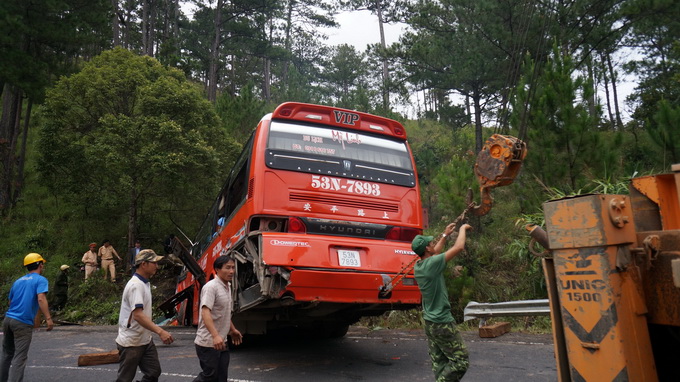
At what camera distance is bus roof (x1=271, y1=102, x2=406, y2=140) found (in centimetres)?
651

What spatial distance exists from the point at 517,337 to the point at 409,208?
3017 millimetres

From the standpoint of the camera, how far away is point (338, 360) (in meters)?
6.50

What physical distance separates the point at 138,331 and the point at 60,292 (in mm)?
11564

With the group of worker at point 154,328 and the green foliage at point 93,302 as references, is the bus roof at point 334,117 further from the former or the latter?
the green foliage at point 93,302

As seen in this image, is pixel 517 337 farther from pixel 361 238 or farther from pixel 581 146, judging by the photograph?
pixel 581 146

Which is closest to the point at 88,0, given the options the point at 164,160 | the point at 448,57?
the point at 164,160

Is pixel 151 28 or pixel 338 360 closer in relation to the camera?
pixel 338 360

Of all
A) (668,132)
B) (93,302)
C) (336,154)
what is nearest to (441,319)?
(336,154)

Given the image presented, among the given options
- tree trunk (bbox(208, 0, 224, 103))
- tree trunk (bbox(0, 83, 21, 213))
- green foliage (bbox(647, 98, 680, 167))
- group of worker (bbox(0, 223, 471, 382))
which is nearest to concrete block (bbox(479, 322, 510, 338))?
group of worker (bbox(0, 223, 471, 382))

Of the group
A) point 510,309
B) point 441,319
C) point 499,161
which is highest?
point 499,161

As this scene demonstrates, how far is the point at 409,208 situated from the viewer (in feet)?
21.9

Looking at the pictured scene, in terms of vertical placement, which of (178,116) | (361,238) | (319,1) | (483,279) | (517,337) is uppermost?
(319,1)

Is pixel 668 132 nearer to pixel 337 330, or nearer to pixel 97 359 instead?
pixel 337 330

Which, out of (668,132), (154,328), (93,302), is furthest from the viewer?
(93,302)
